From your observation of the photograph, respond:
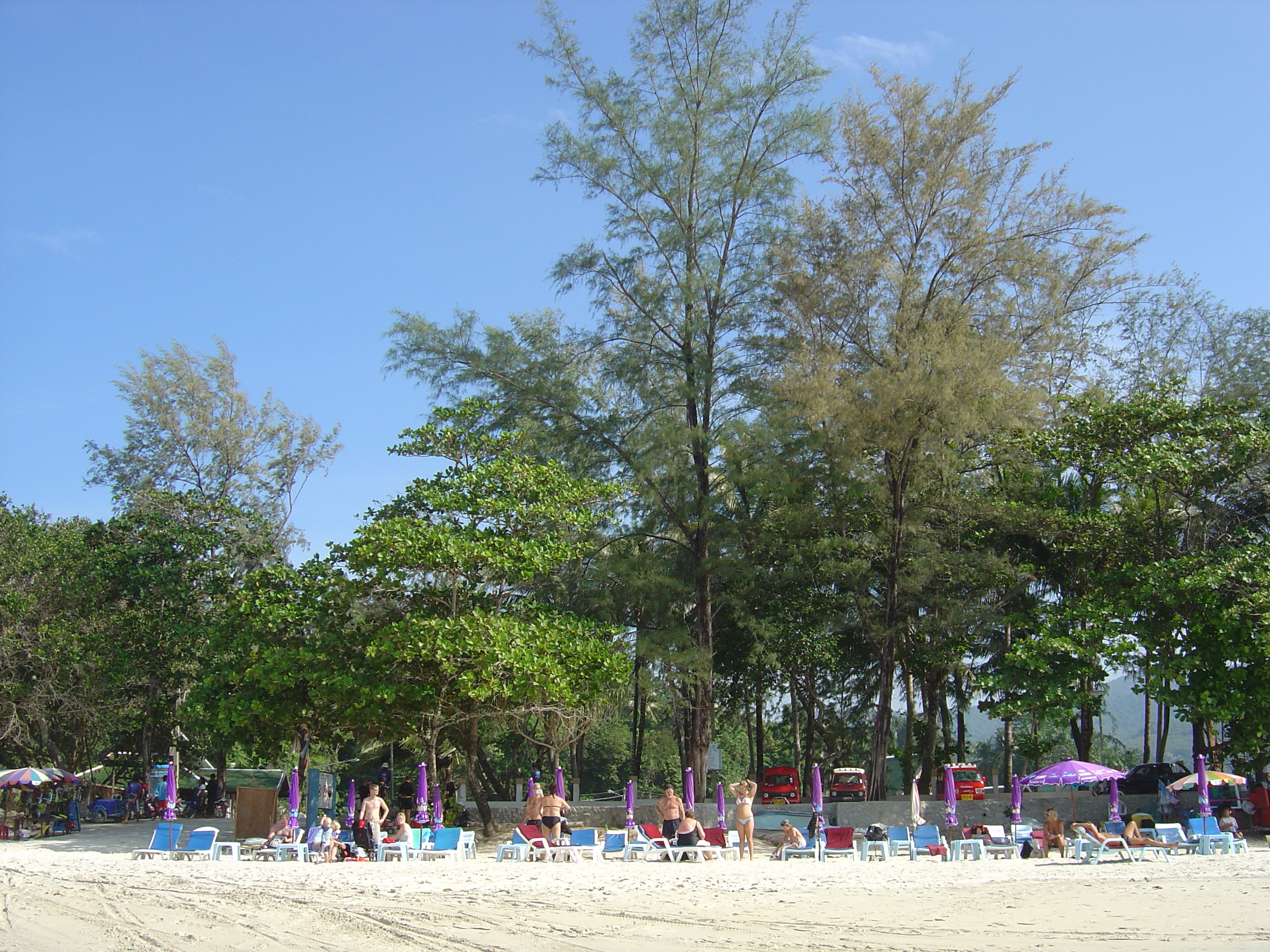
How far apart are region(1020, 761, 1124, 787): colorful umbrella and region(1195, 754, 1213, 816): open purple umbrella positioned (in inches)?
51.7

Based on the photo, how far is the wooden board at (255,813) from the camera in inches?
710

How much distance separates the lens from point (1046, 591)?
26.3 m

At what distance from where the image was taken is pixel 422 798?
711 inches

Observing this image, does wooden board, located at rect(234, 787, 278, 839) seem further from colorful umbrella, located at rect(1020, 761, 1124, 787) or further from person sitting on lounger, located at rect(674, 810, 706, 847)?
colorful umbrella, located at rect(1020, 761, 1124, 787)

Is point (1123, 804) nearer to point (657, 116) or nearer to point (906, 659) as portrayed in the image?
point (906, 659)

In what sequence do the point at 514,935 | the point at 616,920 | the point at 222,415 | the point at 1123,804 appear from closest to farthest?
the point at 514,935 < the point at 616,920 < the point at 1123,804 < the point at 222,415

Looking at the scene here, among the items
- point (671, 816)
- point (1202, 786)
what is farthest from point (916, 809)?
point (671, 816)

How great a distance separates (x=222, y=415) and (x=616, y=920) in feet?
77.5

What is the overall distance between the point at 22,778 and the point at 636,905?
16.3 meters

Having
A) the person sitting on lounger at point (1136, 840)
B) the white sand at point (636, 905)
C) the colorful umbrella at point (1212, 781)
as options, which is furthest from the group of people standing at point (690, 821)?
the colorful umbrella at point (1212, 781)

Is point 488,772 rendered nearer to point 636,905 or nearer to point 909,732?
point 909,732

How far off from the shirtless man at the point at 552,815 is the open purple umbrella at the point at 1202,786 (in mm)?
10902

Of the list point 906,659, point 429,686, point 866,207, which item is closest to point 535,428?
point 429,686

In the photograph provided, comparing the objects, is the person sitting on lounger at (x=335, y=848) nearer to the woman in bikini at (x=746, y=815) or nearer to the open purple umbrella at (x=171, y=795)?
the open purple umbrella at (x=171, y=795)
